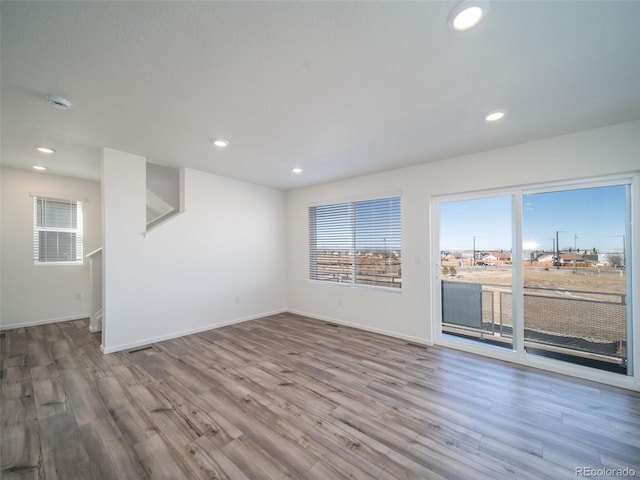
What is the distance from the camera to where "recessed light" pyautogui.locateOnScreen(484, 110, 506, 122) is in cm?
222

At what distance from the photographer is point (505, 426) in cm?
188

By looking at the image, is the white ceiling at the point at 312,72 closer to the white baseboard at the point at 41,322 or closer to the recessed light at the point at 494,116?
the recessed light at the point at 494,116

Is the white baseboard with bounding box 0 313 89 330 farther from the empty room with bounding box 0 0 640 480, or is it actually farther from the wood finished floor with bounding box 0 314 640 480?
the wood finished floor with bounding box 0 314 640 480

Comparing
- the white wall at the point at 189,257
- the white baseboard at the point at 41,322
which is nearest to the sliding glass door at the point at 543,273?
the white wall at the point at 189,257

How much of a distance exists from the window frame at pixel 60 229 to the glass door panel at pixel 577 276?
7.30 metres

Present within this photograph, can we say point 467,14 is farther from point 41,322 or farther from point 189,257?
point 41,322

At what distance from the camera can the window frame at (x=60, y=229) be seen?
14.2ft

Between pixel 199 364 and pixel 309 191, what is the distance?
3.45 m

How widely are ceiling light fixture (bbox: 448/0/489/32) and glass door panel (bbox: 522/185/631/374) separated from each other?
7.86 ft

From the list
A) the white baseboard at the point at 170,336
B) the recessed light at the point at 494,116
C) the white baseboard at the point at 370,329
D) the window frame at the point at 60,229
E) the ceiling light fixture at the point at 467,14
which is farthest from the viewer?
the window frame at the point at 60,229

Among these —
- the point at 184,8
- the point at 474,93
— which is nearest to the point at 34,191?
the point at 184,8

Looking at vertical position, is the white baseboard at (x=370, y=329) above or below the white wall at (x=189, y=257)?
below

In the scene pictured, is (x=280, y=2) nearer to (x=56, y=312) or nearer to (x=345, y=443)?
(x=345, y=443)

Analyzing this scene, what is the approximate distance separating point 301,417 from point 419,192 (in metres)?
3.14
